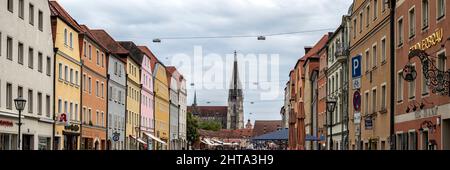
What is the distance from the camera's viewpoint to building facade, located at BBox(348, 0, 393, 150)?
36.8 meters

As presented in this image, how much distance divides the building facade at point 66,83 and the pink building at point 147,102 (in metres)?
28.2

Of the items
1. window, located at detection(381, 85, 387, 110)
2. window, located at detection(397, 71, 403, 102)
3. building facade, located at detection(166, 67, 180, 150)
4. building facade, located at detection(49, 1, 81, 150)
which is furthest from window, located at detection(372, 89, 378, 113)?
building facade, located at detection(166, 67, 180, 150)

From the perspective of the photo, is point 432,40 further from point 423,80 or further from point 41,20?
point 41,20

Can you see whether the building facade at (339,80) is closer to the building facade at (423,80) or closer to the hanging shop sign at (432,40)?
the building facade at (423,80)

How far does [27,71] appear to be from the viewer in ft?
136

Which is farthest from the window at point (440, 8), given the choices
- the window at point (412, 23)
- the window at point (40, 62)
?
the window at point (40, 62)

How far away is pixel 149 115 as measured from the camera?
92.0m

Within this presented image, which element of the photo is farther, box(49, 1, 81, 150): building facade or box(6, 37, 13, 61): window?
box(49, 1, 81, 150): building facade

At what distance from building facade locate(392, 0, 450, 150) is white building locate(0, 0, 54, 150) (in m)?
18.4

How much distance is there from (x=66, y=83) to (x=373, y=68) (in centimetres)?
2171

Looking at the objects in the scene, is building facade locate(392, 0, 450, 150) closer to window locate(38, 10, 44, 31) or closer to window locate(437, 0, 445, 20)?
window locate(437, 0, 445, 20)

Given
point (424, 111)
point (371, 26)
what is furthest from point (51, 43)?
point (424, 111)
